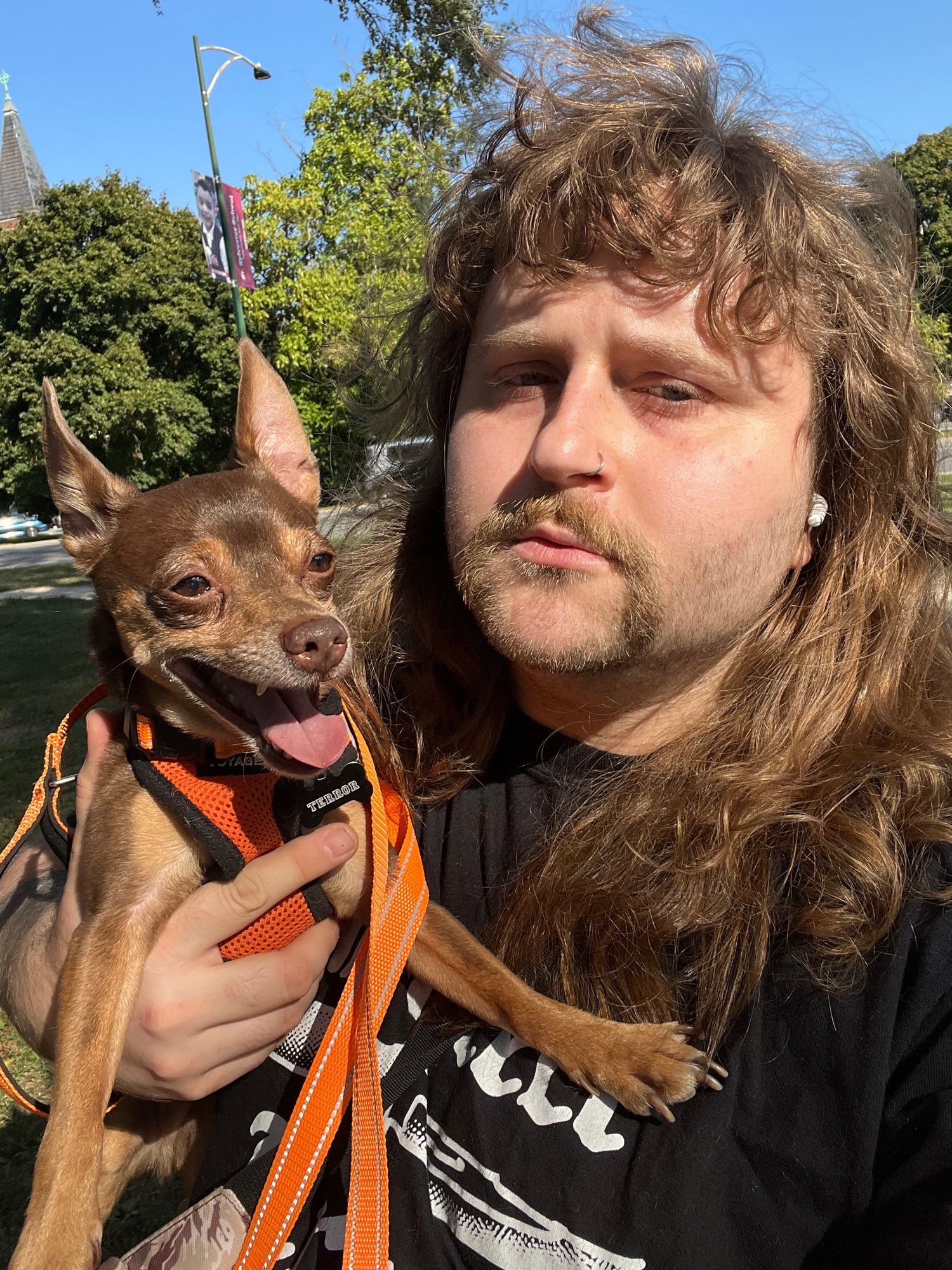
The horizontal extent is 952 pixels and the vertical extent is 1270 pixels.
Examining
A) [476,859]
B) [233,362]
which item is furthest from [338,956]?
[233,362]

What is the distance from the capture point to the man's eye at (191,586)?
2324 millimetres

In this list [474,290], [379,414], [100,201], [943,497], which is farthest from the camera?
[100,201]

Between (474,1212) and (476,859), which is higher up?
(476,859)

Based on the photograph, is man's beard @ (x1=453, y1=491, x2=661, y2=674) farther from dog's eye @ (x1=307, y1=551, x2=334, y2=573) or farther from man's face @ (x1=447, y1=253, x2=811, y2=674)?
dog's eye @ (x1=307, y1=551, x2=334, y2=573)

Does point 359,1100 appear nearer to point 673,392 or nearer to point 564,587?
point 564,587

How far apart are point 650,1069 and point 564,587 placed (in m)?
0.92

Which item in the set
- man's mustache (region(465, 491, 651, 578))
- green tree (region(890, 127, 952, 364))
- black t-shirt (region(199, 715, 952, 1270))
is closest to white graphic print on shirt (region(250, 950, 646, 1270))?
black t-shirt (region(199, 715, 952, 1270))

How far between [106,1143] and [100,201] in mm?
29256

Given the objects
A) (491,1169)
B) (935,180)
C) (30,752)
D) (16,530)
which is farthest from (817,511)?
(935,180)

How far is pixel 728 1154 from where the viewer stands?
1426mm

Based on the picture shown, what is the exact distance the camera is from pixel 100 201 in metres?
26.3

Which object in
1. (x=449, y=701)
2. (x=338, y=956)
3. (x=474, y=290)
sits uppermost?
(x=474, y=290)

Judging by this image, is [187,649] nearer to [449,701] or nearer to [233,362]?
[449,701]

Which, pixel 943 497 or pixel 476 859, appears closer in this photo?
pixel 476 859
